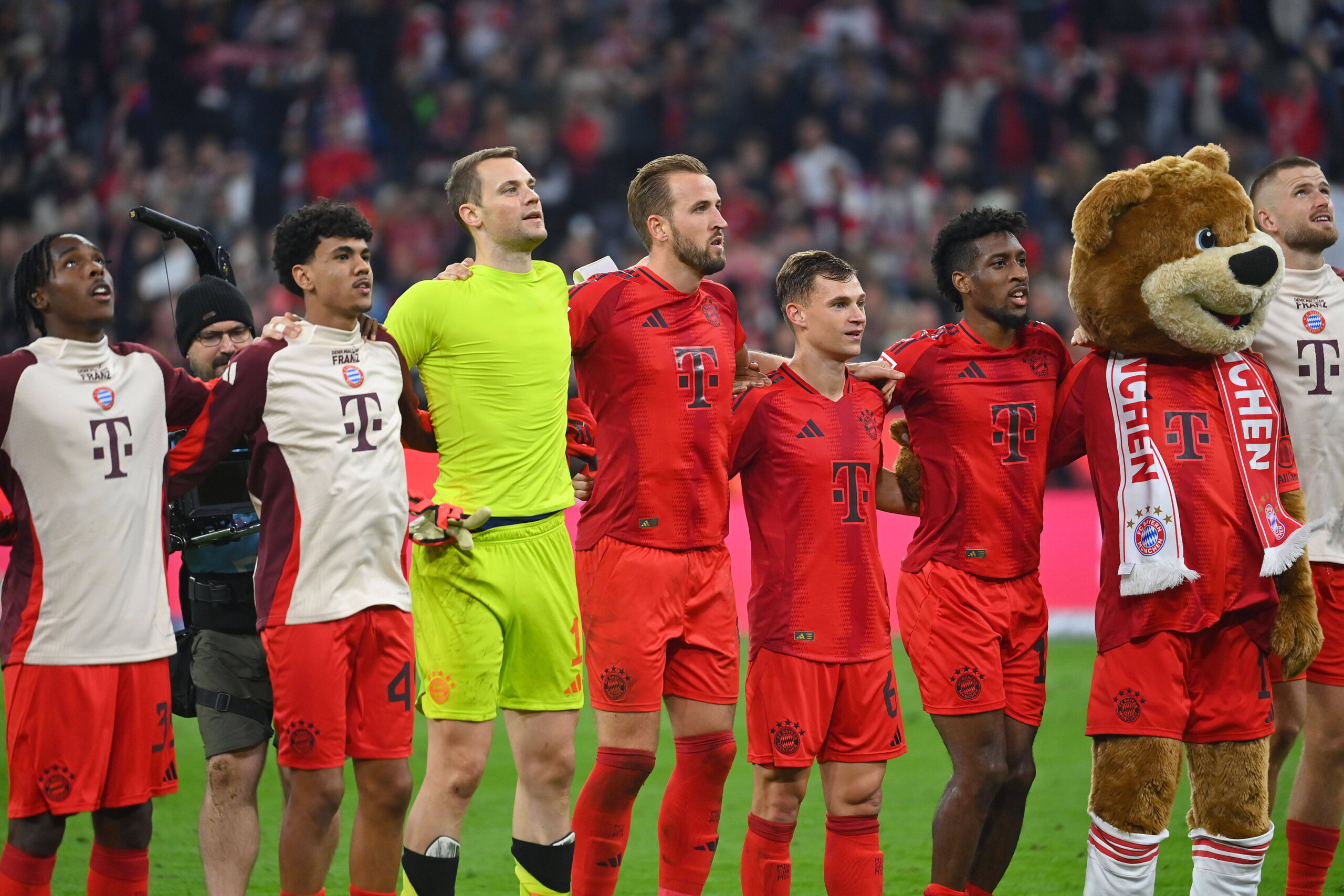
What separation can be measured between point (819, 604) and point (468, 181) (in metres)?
1.72

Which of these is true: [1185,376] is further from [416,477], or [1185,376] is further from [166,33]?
[166,33]

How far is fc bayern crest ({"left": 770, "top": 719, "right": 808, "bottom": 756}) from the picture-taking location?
4.63 metres

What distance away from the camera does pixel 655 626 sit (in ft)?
15.4

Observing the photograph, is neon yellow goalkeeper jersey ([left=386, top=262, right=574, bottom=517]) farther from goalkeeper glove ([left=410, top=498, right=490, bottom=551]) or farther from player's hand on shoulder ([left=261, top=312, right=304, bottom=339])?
player's hand on shoulder ([left=261, top=312, right=304, bottom=339])

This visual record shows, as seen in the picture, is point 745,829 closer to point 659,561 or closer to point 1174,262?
point 659,561

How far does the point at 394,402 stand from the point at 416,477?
13.5ft

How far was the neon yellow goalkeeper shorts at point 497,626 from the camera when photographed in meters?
4.52

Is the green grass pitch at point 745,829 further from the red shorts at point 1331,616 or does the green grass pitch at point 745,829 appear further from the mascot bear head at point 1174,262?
the mascot bear head at point 1174,262

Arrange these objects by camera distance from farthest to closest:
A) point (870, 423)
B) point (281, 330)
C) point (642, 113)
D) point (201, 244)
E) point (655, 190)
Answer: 1. point (642, 113)
2. point (201, 244)
3. point (655, 190)
4. point (870, 423)
5. point (281, 330)

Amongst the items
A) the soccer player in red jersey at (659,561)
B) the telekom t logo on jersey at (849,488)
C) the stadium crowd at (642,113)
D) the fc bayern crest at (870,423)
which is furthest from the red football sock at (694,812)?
the stadium crowd at (642,113)

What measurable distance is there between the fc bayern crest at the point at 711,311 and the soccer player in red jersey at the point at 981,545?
596 millimetres

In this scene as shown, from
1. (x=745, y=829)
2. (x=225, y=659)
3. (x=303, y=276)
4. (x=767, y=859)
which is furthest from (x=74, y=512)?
(x=745, y=829)

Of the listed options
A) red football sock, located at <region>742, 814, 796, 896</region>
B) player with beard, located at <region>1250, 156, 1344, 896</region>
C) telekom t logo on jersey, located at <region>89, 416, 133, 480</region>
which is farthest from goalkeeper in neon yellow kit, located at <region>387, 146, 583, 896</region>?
player with beard, located at <region>1250, 156, 1344, 896</region>

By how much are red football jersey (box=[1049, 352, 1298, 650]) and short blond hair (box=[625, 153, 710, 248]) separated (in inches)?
58.1
